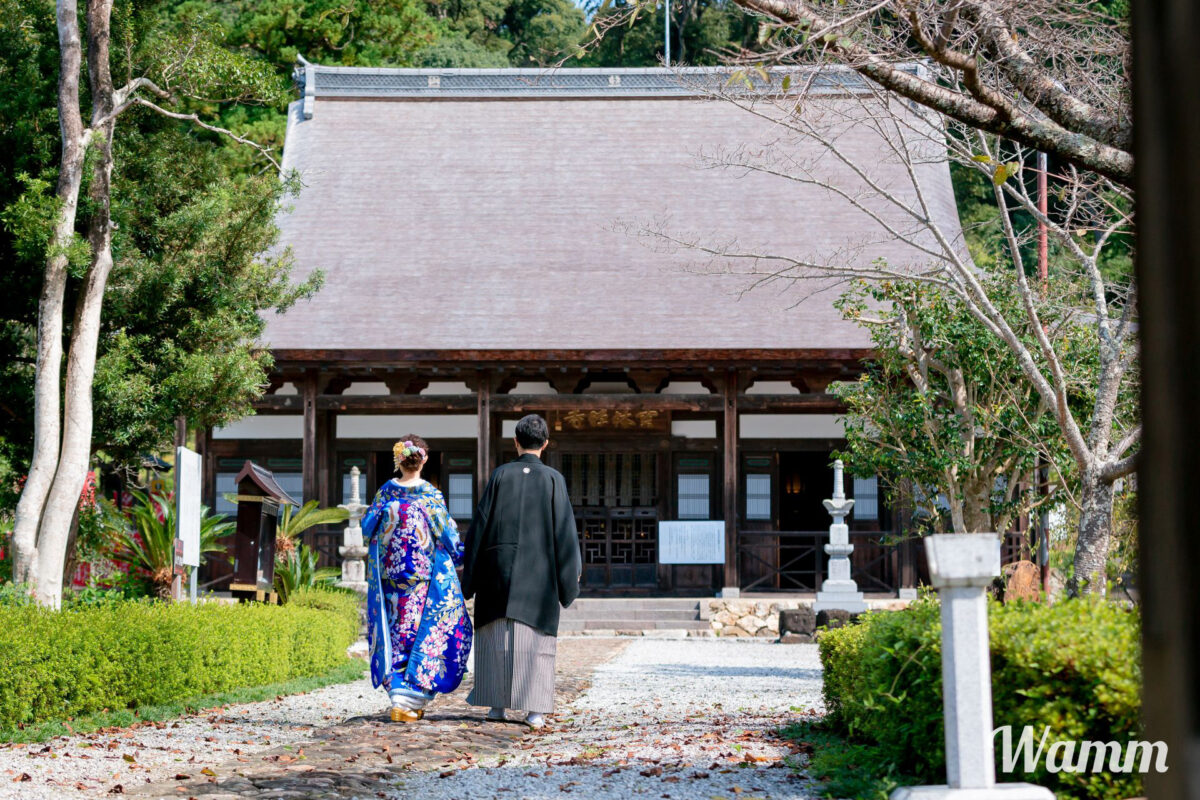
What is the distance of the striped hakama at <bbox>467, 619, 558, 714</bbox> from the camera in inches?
256

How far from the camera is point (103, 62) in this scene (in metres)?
9.07

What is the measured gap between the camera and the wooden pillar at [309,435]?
15.9 meters

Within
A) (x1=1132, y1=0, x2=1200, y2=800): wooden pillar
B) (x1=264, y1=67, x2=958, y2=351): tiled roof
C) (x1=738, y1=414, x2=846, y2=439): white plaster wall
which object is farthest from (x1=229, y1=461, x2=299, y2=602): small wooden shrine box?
(x1=1132, y1=0, x2=1200, y2=800): wooden pillar

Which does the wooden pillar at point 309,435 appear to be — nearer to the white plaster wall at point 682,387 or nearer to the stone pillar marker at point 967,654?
the white plaster wall at point 682,387

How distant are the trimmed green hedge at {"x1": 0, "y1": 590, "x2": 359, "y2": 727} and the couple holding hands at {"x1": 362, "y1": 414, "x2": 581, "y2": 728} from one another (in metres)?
1.55

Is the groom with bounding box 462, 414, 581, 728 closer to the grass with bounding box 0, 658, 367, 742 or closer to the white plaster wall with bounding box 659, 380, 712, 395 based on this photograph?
the grass with bounding box 0, 658, 367, 742

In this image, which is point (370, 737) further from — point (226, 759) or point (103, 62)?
point (103, 62)

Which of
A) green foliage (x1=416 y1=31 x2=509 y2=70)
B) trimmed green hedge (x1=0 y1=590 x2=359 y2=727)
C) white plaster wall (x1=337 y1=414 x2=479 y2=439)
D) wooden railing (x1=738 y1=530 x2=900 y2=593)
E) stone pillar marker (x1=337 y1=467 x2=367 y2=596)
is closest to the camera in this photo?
trimmed green hedge (x1=0 y1=590 x2=359 y2=727)

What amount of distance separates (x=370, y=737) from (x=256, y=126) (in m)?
19.0

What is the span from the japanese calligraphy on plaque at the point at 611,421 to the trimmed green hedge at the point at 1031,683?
38.9 ft

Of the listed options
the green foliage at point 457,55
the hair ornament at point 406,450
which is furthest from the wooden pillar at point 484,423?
the green foliage at point 457,55

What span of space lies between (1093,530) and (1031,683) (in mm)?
2995

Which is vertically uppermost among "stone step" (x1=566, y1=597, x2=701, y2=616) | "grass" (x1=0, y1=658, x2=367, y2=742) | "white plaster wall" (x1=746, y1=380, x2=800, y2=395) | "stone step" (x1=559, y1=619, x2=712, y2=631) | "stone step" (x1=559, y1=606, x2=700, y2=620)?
"white plaster wall" (x1=746, y1=380, x2=800, y2=395)

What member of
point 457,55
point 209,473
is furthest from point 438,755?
point 457,55
